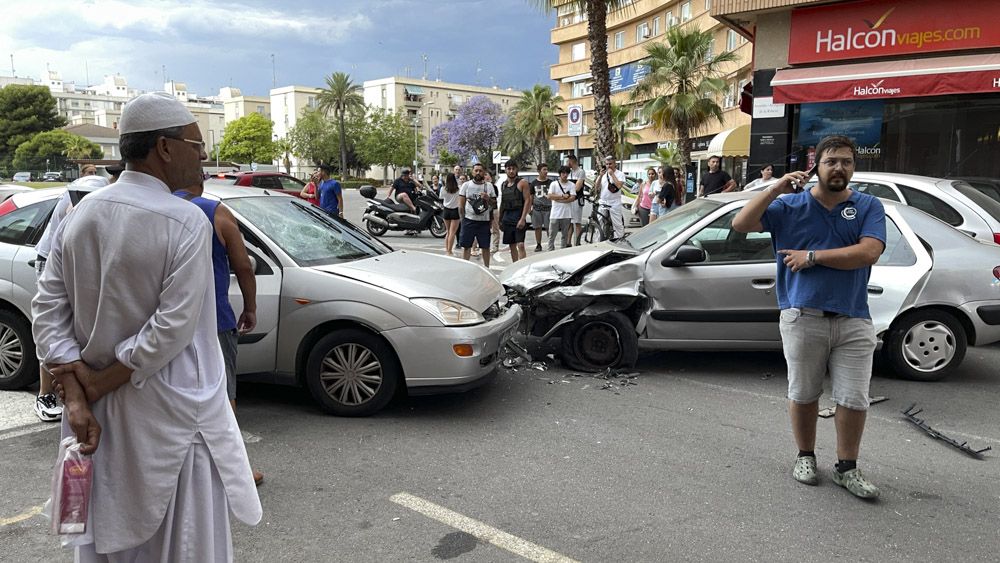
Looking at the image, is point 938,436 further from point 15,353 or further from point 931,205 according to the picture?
point 15,353

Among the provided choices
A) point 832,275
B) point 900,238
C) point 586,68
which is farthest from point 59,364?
point 586,68

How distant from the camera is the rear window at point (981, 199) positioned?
717cm

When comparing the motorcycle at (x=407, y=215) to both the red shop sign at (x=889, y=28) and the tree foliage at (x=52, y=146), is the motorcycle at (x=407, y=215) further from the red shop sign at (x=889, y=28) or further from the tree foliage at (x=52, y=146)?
the tree foliage at (x=52, y=146)

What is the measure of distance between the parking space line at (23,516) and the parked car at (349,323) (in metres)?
1.50

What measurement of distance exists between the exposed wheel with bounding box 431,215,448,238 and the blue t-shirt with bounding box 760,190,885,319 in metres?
14.9

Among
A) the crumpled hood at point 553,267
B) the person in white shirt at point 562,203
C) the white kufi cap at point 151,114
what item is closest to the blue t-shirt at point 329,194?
the person in white shirt at point 562,203

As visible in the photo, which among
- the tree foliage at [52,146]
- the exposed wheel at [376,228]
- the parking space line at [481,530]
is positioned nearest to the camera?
the parking space line at [481,530]

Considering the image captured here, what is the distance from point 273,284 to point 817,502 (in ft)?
11.7

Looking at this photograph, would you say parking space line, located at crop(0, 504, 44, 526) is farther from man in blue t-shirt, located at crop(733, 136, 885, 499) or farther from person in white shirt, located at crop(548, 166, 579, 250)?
person in white shirt, located at crop(548, 166, 579, 250)

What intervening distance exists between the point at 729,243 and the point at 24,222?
5576 mm

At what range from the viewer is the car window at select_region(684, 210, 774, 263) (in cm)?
593

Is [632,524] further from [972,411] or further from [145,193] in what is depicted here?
[972,411]

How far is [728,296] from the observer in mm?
5836

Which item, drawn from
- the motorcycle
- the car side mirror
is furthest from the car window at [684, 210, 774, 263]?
the motorcycle
